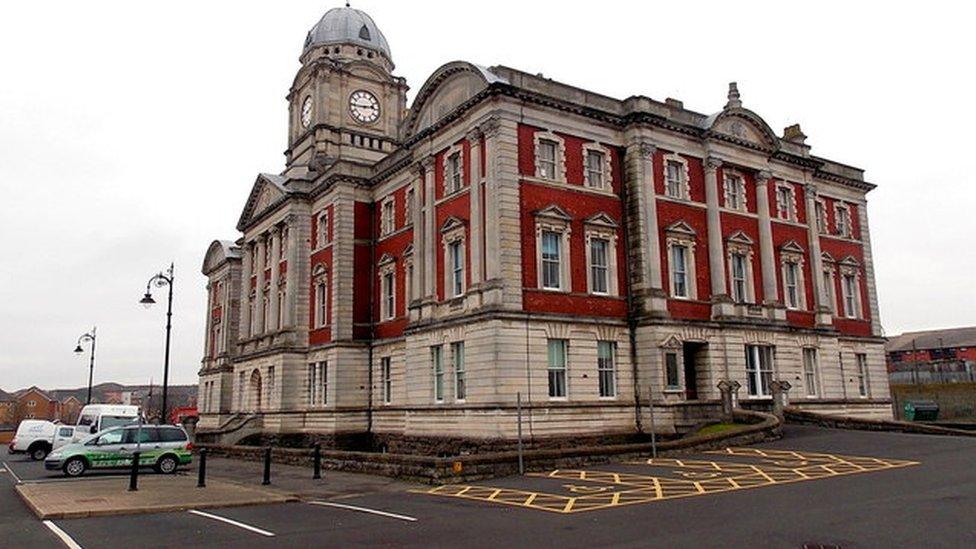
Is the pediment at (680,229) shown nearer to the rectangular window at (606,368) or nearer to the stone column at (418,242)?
the rectangular window at (606,368)

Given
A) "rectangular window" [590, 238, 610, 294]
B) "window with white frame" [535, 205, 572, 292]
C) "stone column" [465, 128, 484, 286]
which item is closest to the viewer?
"stone column" [465, 128, 484, 286]

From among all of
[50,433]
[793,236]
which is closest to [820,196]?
[793,236]

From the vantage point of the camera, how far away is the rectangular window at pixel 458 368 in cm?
3098

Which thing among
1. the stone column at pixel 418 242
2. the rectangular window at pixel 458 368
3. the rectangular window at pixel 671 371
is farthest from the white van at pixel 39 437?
the rectangular window at pixel 671 371

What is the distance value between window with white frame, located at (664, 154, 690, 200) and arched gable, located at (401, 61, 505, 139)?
9071 mm

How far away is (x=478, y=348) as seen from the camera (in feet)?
97.0

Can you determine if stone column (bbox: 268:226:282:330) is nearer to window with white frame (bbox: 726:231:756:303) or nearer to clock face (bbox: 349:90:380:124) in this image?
clock face (bbox: 349:90:380:124)

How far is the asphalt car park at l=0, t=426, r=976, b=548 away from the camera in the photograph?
468 inches

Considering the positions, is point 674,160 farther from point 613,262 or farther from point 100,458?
point 100,458

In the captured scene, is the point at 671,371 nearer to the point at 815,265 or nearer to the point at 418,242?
the point at 418,242

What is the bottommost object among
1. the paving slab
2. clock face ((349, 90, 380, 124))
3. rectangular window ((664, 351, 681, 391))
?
the paving slab

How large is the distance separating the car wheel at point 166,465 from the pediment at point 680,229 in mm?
22050

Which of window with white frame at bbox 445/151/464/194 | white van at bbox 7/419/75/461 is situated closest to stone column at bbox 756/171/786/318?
window with white frame at bbox 445/151/464/194

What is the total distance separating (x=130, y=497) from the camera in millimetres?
19219
